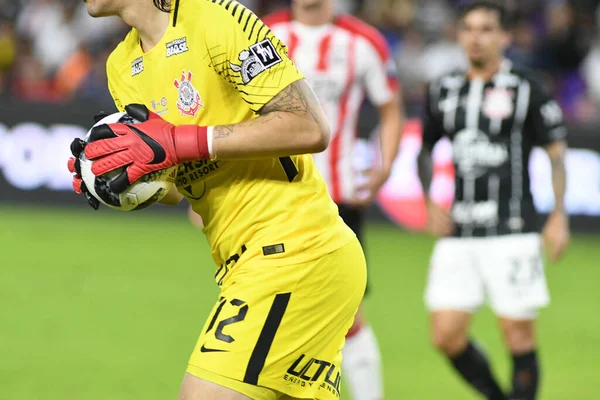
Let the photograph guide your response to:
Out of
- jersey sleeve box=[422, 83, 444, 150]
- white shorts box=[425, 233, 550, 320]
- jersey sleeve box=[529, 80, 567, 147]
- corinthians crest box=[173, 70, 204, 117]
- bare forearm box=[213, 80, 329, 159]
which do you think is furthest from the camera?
jersey sleeve box=[422, 83, 444, 150]

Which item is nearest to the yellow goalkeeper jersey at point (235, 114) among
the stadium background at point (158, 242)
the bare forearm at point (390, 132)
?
the bare forearm at point (390, 132)

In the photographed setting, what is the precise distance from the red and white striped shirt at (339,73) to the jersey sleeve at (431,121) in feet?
0.82

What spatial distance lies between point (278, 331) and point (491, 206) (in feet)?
9.42

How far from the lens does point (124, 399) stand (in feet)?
22.2

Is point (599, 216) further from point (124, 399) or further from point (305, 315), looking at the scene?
point (305, 315)

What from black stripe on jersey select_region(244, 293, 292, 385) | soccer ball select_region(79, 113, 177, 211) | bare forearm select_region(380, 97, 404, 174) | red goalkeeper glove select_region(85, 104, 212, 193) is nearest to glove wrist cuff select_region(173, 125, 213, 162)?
red goalkeeper glove select_region(85, 104, 212, 193)

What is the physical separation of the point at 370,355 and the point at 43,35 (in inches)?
458

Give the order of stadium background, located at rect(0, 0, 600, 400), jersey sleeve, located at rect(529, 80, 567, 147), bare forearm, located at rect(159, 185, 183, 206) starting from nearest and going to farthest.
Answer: bare forearm, located at rect(159, 185, 183, 206) < jersey sleeve, located at rect(529, 80, 567, 147) < stadium background, located at rect(0, 0, 600, 400)

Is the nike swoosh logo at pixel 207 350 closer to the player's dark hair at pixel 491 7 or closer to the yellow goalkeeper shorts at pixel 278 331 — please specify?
the yellow goalkeeper shorts at pixel 278 331

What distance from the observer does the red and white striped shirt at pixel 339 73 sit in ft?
21.4

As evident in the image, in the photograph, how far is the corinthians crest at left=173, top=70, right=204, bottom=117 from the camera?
150 inches

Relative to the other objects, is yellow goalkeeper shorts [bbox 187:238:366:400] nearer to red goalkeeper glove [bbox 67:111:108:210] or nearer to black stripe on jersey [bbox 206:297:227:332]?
black stripe on jersey [bbox 206:297:227:332]

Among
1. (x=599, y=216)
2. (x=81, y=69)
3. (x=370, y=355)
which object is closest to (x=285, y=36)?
(x=370, y=355)

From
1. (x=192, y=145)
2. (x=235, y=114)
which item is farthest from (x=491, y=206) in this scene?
(x=192, y=145)
